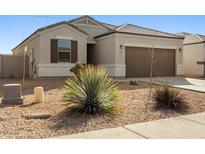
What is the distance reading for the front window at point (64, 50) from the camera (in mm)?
19906

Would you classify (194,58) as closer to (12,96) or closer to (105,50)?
(105,50)

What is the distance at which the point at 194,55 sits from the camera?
27328 mm

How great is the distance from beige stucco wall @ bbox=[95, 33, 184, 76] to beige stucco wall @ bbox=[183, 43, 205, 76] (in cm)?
432

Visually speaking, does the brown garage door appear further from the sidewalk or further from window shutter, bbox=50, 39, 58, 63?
the sidewalk

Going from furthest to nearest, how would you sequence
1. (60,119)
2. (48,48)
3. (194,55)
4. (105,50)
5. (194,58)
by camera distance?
(194,55) → (194,58) → (105,50) → (48,48) → (60,119)

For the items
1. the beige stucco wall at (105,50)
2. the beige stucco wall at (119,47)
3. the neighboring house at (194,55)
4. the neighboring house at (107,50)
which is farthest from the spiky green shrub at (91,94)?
the neighboring house at (194,55)

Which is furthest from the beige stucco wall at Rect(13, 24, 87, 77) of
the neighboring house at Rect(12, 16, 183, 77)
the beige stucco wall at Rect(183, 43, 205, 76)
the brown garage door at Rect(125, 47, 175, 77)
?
the beige stucco wall at Rect(183, 43, 205, 76)

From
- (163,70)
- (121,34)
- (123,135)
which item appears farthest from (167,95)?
(163,70)

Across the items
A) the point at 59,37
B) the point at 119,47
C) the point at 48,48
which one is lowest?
the point at 48,48

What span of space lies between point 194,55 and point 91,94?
2231 centimetres

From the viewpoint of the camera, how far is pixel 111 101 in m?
7.71

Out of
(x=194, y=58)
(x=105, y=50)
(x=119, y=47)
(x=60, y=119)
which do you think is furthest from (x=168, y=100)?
(x=194, y=58)

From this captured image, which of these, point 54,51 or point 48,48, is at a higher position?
point 48,48
